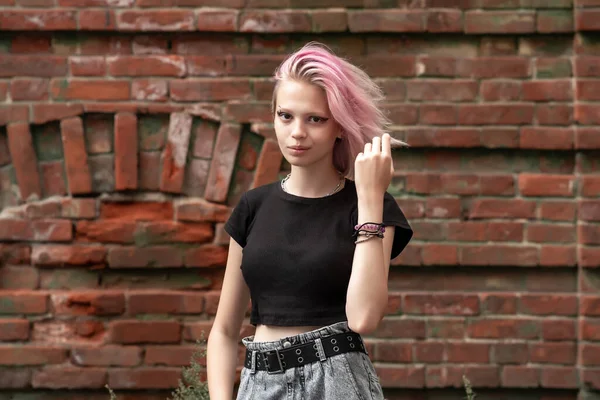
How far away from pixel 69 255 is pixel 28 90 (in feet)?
2.51

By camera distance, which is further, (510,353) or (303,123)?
(510,353)

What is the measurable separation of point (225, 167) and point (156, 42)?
65cm

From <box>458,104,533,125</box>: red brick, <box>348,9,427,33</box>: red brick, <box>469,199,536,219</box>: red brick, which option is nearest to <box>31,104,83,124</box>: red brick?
<box>348,9,427,33</box>: red brick

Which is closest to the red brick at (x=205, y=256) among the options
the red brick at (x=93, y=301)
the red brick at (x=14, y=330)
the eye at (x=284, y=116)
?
the red brick at (x=93, y=301)

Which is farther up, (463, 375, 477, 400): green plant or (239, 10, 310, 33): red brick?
(239, 10, 310, 33): red brick

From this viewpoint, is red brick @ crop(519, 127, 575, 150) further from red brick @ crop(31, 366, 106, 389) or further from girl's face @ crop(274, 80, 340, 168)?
red brick @ crop(31, 366, 106, 389)

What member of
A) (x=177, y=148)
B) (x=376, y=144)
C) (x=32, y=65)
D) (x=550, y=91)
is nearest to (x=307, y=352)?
(x=376, y=144)

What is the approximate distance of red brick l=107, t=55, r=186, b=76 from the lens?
13.0 feet

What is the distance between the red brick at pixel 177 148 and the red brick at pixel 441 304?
3.81 feet

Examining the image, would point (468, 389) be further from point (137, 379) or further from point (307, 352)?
point (307, 352)

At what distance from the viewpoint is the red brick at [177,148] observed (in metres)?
3.95

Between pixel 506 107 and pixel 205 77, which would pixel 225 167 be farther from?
pixel 506 107

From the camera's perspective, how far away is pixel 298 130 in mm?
2314

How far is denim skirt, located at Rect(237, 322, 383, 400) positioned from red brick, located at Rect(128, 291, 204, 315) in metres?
1.67
